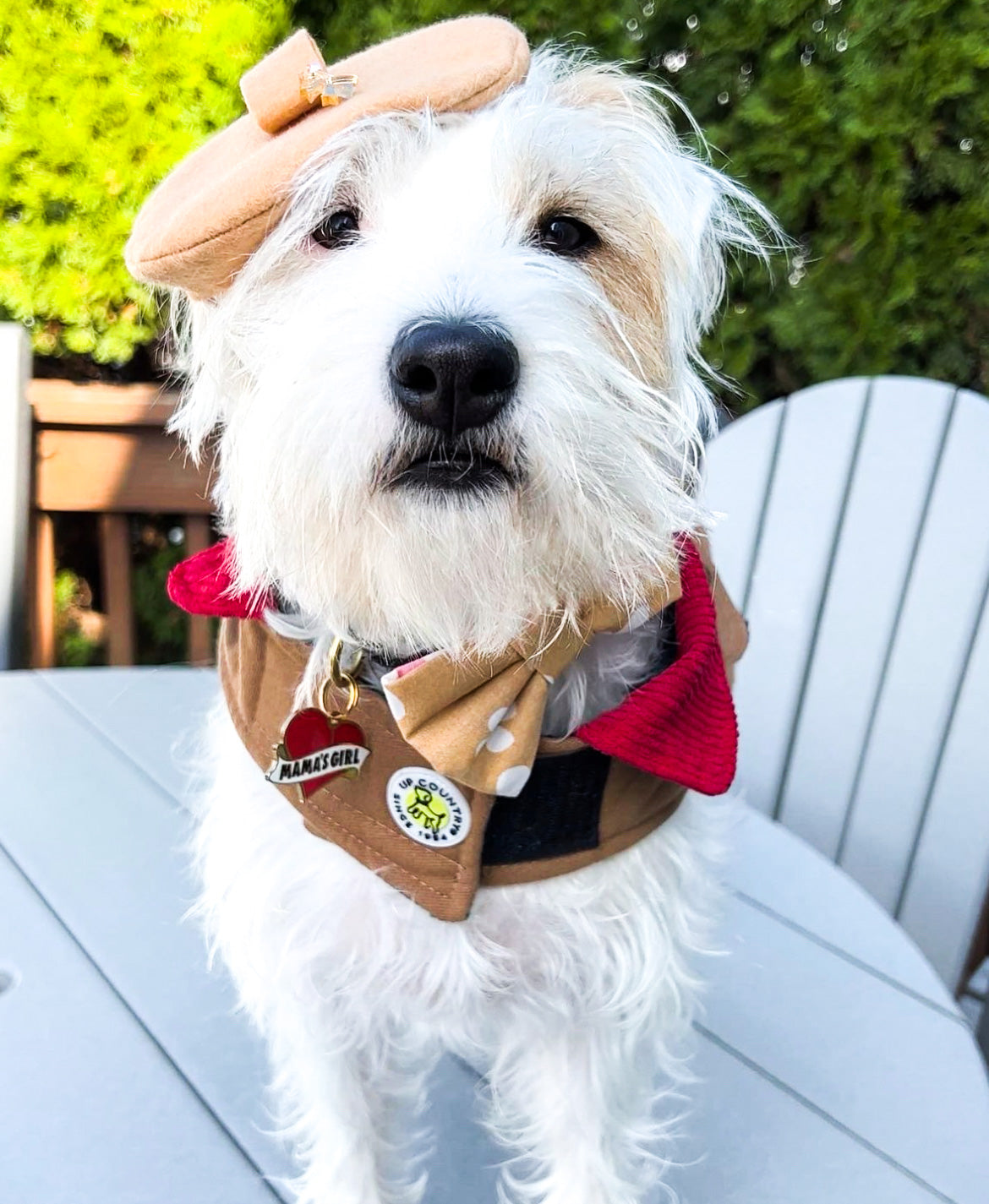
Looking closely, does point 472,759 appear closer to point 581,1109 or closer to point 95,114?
point 581,1109

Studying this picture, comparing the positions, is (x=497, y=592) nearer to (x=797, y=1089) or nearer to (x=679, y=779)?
(x=679, y=779)

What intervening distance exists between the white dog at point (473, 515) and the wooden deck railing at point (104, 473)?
1.14 m

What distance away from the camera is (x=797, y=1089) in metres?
0.82

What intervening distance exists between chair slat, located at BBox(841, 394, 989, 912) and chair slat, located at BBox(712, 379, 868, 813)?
0.12 metres

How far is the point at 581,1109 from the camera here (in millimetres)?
737

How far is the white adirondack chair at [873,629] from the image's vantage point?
4.12ft

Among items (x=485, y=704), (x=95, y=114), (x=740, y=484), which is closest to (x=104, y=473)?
(x=95, y=114)

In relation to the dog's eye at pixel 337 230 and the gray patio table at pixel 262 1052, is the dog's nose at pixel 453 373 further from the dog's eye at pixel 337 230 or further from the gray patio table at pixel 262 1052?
the gray patio table at pixel 262 1052

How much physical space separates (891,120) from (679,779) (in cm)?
128

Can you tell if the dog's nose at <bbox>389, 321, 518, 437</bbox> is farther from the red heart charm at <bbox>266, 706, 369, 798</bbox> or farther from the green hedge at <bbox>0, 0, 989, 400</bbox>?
the green hedge at <bbox>0, 0, 989, 400</bbox>

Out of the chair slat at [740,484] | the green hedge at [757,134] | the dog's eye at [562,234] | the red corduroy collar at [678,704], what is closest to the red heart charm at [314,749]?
the red corduroy collar at [678,704]

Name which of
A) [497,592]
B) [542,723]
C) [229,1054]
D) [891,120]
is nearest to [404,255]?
[497,592]

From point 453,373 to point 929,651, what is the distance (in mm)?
1007

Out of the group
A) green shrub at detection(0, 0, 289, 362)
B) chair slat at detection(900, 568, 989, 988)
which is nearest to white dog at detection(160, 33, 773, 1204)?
chair slat at detection(900, 568, 989, 988)
